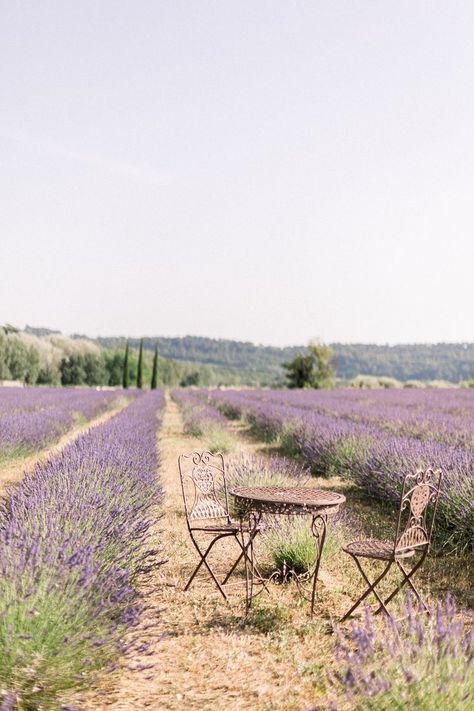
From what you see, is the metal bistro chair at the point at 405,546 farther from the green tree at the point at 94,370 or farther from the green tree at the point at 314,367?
the green tree at the point at 94,370

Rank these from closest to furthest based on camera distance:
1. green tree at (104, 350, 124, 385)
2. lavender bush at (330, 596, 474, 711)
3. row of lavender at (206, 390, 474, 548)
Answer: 1. lavender bush at (330, 596, 474, 711)
2. row of lavender at (206, 390, 474, 548)
3. green tree at (104, 350, 124, 385)

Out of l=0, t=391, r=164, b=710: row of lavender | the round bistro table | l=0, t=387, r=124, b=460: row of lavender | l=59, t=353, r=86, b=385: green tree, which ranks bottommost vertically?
l=59, t=353, r=86, b=385: green tree

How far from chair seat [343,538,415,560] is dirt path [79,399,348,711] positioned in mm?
412

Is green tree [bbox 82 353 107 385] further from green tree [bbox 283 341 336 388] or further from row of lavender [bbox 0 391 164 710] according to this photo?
row of lavender [bbox 0 391 164 710]

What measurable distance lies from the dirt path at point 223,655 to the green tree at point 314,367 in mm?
41019

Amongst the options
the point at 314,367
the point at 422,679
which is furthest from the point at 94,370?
the point at 422,679

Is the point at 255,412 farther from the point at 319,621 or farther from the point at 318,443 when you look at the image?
the point at 319,621

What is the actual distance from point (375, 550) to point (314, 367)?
4215 cm

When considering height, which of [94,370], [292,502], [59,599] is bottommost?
[94,370]

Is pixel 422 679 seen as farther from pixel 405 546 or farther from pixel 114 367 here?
pixel 114 367

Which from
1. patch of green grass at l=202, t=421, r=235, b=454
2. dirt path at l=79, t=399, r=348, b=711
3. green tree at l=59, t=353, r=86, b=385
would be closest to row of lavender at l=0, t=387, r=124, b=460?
patch of green grass at l=202, t=421, r=235, b=454

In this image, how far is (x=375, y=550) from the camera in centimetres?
327

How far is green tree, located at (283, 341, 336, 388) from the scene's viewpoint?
44969mm

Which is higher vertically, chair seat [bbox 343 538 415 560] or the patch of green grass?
chair seat [bbox 343 538 415 560]
